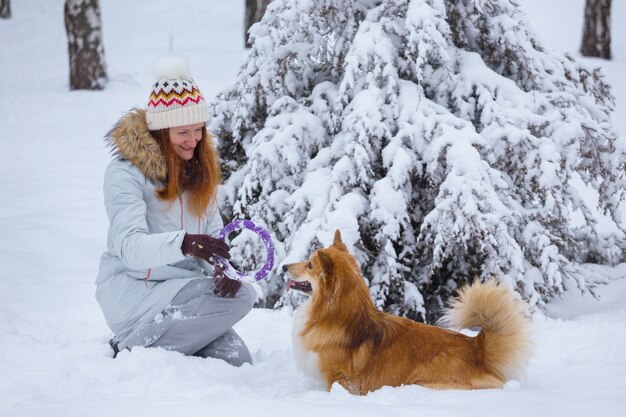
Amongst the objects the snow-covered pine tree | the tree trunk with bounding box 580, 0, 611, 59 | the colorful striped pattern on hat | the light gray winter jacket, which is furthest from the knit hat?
the tree trunk with bounding box 580, 0, 611, 59

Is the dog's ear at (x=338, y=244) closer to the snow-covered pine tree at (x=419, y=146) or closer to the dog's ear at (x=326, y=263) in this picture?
the dog's ear at (x=326, y=263)

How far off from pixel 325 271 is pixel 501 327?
34.4 inches

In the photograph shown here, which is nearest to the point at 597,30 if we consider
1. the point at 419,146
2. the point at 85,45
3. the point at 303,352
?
the point at 85,45

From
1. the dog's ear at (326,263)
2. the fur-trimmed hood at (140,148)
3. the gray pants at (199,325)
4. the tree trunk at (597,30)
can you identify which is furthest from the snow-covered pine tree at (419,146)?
the tree trunk at (597,30)

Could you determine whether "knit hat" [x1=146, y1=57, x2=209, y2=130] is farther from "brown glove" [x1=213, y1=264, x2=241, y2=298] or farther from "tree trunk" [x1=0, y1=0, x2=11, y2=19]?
"tree trunk" [x1=0, y1=0, x2=11, y2=19]

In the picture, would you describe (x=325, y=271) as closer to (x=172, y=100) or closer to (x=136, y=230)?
(x=136, y=230)

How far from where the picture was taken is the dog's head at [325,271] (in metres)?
3.12

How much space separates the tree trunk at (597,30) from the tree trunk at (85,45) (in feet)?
31.7

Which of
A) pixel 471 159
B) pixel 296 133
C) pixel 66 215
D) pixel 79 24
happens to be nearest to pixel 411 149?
pixel 471 159

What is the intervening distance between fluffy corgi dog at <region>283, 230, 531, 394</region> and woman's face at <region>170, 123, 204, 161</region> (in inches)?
36.0

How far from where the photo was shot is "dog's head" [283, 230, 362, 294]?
312 centimetres

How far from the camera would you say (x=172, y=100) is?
3.24 meters

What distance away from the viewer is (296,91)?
5.15 m

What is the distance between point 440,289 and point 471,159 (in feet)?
3.67
